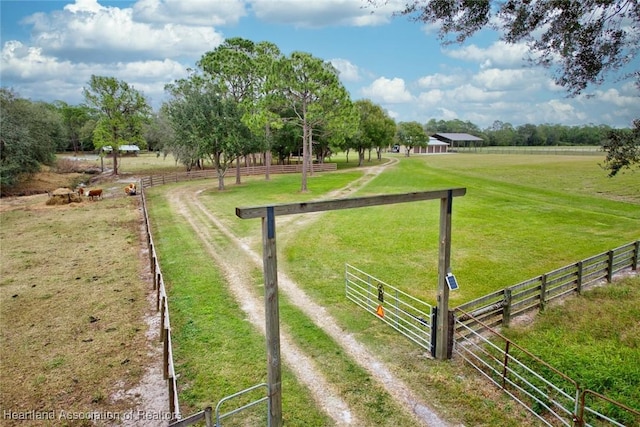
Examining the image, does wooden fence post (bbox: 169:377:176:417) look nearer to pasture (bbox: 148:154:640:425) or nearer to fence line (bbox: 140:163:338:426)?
fence line (bbox: 140:163:338:426)

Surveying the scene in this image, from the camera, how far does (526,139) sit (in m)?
133

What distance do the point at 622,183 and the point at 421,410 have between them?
123ft

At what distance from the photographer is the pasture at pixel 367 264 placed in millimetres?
7172

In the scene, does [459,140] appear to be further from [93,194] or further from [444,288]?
[444,288]

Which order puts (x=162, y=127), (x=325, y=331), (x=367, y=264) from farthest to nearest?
(x=162, y=127) → (x=367, y=264) → (x=325, y=331)

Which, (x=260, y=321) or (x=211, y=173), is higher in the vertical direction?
(x=211, y=173)

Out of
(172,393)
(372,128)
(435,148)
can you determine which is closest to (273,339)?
(172,393)

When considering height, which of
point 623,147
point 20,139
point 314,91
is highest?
point 314,91

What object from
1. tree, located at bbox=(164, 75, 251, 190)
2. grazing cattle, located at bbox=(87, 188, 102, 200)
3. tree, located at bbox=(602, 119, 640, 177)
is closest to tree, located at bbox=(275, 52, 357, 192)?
tree, located at bbox=(164, 75, 251, 190)

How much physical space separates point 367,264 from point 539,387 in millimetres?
7795

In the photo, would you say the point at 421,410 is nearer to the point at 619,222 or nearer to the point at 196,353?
the point at 196,353

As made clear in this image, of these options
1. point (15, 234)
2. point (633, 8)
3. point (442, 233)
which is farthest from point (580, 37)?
point (15, 234)

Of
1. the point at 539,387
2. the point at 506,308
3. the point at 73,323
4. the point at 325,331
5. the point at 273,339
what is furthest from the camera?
the point at 73,323

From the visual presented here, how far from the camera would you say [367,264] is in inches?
571
